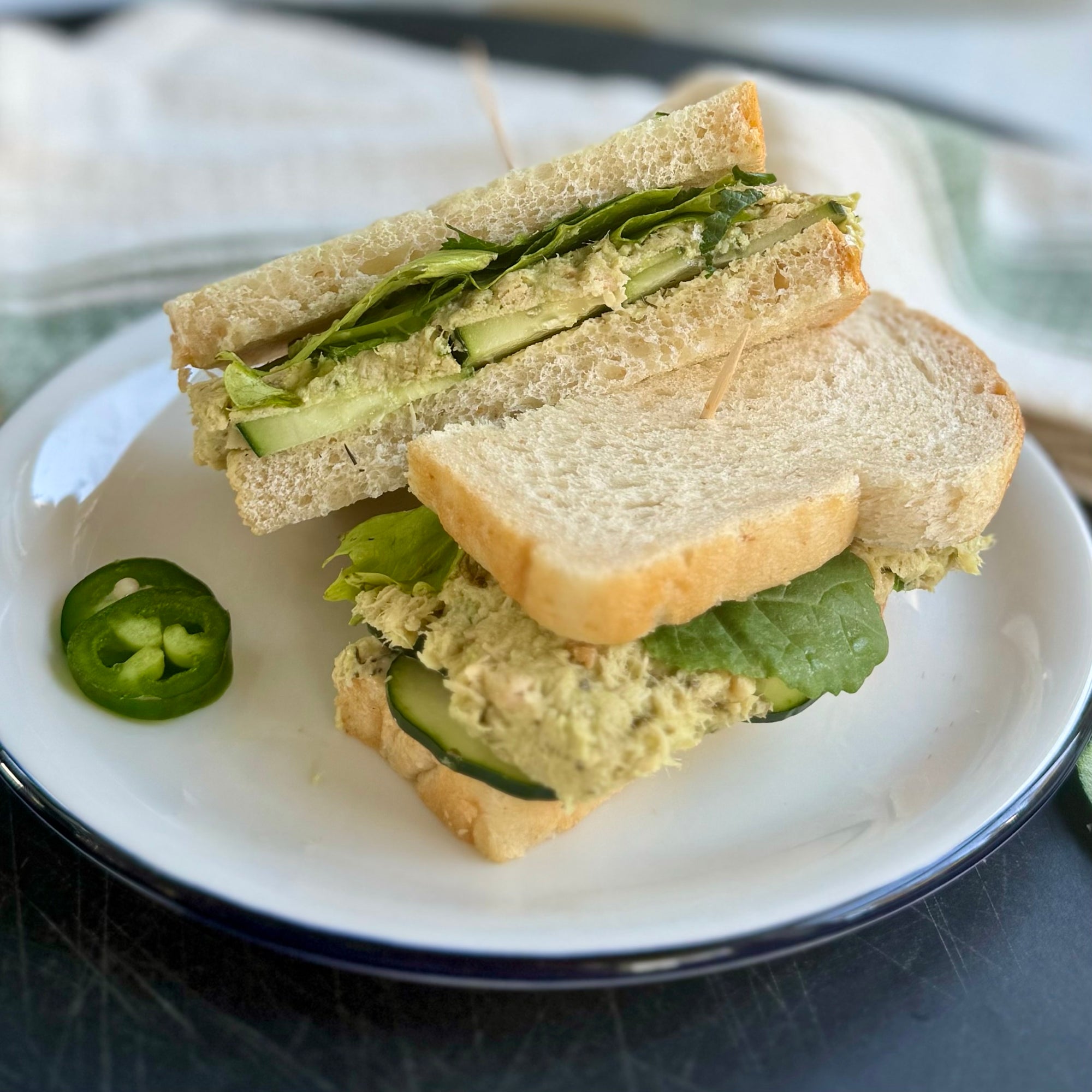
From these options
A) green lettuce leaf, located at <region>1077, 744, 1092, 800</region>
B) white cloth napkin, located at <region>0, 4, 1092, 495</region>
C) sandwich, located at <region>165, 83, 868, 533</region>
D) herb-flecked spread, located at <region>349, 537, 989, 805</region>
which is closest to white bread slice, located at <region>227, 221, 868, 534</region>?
sandwich, located at <region>165, 83, 868, 533</region>

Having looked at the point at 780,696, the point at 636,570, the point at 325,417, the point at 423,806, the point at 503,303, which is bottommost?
the point at 423,806

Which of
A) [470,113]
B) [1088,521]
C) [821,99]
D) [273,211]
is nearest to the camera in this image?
[1088,521]

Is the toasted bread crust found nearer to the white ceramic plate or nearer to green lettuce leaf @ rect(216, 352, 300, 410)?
the white ceramic plate

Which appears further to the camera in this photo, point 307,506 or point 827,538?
point 307,506

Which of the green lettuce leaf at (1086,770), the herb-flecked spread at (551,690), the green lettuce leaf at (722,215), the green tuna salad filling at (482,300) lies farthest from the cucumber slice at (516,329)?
the green lettuce leaf at (1086,770)

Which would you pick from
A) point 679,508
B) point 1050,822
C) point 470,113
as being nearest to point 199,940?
point 679,508

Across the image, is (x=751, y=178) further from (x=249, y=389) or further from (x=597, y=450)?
(x=249, y=389)

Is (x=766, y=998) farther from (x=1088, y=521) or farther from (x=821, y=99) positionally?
(x=821, y=99)

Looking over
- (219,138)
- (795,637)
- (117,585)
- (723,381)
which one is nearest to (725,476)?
(723,381)
